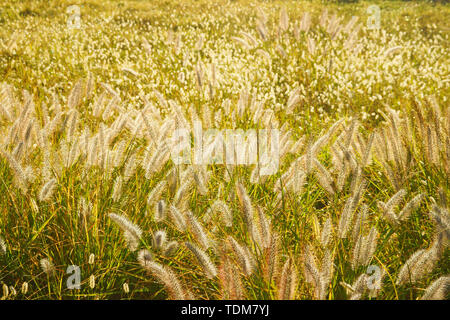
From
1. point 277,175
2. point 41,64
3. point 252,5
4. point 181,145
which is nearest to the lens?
point 181,145

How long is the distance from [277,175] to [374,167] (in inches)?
32.9

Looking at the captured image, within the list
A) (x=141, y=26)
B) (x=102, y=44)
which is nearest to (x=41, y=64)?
(x=102, y=44)

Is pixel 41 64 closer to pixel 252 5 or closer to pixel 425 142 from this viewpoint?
pixel 252 5

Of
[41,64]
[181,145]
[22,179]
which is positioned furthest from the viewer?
[41,64]

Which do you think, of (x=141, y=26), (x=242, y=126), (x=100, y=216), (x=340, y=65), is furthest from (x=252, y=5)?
(x=100, y=216)

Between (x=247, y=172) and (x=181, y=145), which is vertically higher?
(x=181, y=145)

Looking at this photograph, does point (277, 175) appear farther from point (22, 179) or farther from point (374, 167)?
point (22, 179)

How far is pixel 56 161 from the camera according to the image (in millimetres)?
1990

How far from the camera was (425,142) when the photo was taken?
202 centimetres

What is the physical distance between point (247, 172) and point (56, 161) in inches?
41.8
